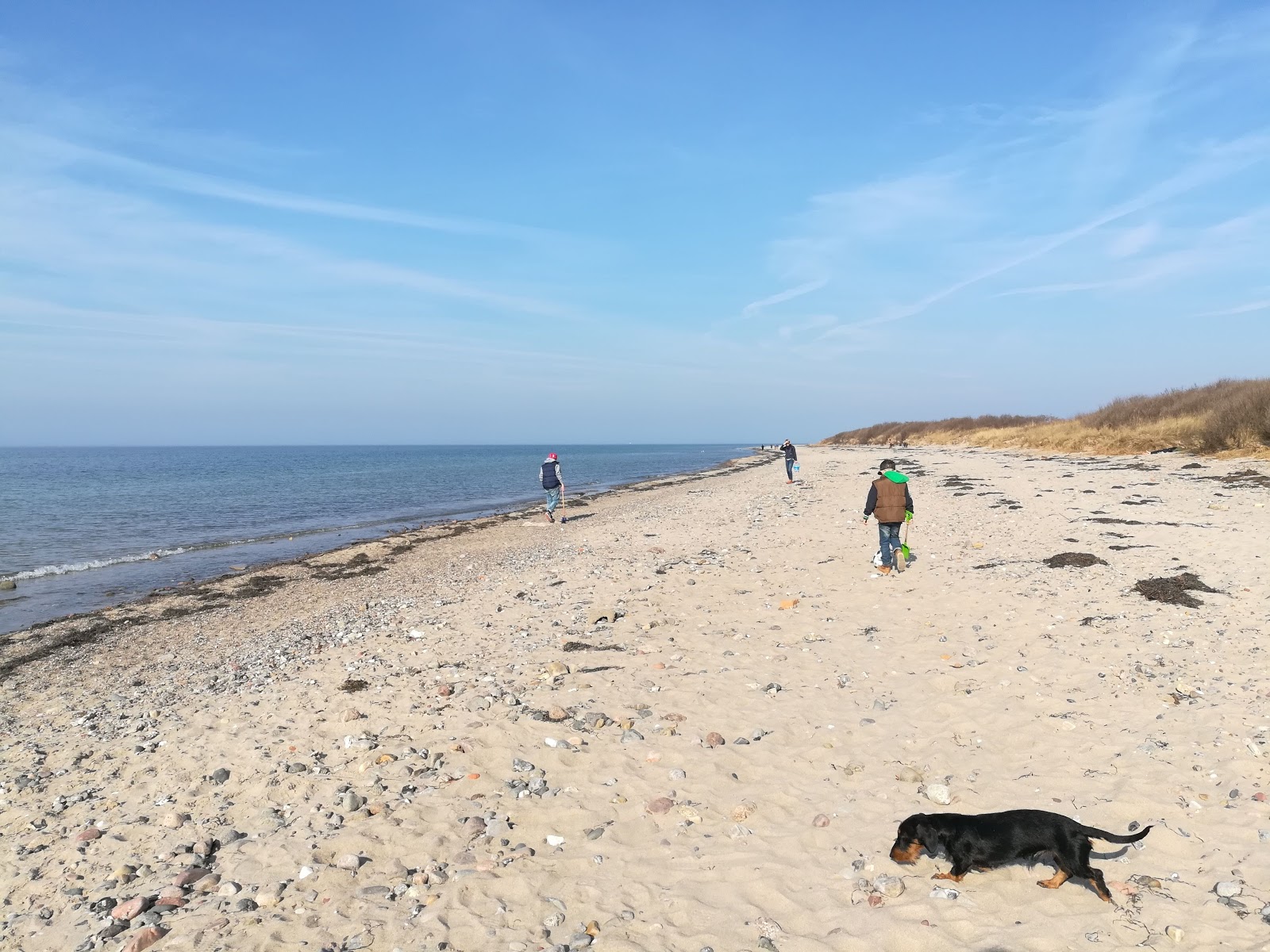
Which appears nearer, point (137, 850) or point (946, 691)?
point (137, 850)

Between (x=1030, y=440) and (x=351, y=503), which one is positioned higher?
(x=1030, y=440)

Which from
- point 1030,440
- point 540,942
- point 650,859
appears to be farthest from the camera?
point 1030,440


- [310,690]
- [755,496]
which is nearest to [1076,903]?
[310,690]

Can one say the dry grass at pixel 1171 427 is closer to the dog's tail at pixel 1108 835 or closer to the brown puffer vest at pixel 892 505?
the brown puffer vest at pixel 892 505

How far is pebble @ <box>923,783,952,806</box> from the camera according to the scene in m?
5.58

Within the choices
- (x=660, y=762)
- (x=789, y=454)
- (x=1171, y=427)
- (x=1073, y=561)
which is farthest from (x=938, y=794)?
(x=1171, y=427)

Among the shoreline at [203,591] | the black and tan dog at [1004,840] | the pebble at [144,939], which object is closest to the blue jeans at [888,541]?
the black and tan dog at [1004,840]

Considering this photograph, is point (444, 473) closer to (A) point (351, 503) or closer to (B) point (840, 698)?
(A) point (351, 503)

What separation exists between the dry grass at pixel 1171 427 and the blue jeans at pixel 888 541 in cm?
2548

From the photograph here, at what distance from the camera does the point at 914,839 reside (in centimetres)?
473

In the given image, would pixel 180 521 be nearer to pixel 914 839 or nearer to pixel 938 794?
pixel 938 794

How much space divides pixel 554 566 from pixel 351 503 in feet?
94.6

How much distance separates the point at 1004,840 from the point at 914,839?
57 centimetres

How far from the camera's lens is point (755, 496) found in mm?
31844
